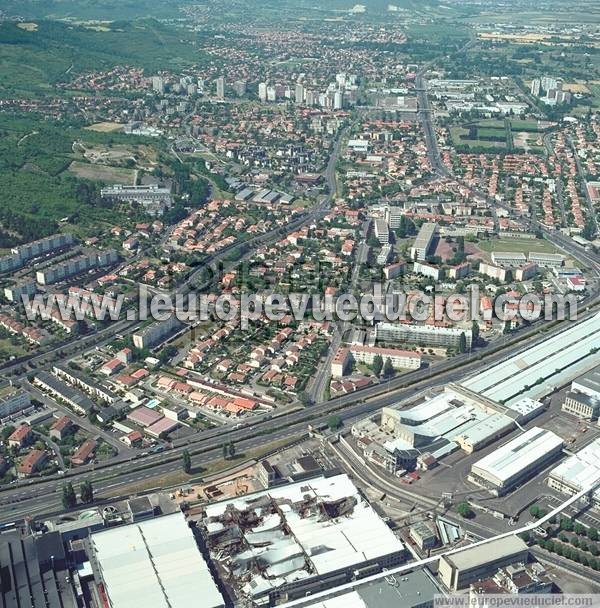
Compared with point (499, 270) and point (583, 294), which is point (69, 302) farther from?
point (583, 294)

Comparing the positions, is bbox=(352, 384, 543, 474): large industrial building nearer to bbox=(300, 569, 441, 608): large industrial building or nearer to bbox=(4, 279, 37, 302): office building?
bbox=(300, 569, 441, 608): large industrial building

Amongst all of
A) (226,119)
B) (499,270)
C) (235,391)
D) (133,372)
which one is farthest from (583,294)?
(226,119)

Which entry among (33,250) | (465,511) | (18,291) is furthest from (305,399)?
(33,250)

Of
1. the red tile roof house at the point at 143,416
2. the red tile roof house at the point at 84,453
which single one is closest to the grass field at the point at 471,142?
the red tile roof house at the point at 143,416

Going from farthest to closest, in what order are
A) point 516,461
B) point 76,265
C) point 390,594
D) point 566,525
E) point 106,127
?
1. point 106,127
2. point 76,265
3. point 516,461
4. point 566,525
5. point 390,594

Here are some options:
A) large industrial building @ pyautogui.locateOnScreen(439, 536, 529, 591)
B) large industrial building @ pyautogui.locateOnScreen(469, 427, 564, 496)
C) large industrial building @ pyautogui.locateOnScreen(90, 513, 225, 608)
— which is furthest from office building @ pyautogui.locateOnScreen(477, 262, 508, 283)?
large industrial building @ pyautogui.locateOnScreen(90, 513, 225, 608)

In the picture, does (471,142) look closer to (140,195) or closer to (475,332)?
(140,195)

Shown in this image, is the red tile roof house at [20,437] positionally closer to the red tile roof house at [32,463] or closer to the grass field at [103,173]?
the red tile roof house at [32,463]
